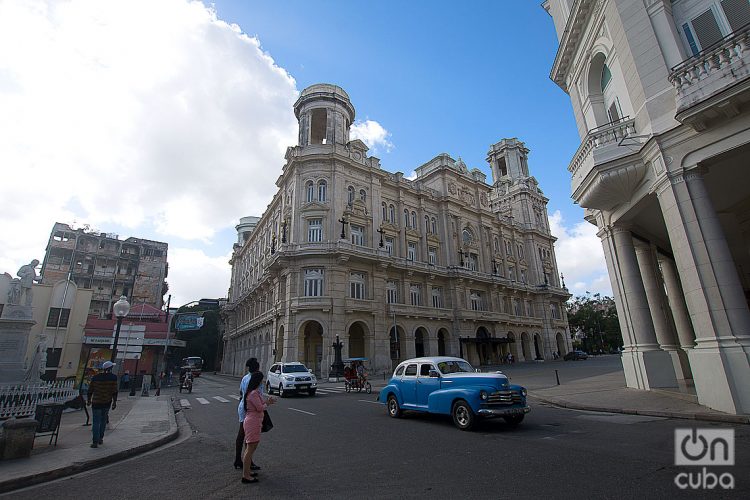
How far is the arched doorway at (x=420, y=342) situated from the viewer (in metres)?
37.7

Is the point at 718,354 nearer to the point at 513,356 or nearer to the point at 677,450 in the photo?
the point at 677,450

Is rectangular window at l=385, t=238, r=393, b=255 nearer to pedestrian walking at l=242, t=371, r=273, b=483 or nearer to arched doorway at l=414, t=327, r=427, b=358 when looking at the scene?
arched doorway at l=414, t=327, r=427, b=358

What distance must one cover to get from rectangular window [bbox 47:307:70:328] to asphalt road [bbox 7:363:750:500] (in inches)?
1084

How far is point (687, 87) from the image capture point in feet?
31.5

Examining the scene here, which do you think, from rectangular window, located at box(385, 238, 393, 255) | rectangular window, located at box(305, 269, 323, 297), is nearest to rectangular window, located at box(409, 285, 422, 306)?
rectangular window, located at box(385, 238, 393, 255)

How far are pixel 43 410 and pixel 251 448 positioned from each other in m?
5.87

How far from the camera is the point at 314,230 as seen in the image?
34281mm

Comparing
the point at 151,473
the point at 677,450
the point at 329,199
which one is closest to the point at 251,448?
the point at 151,473

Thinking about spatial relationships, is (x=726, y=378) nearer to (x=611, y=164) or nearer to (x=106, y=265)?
Answer: (x=611, y=164)

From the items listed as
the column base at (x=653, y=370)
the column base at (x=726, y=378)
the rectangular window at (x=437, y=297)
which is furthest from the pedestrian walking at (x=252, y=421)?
the rectangular window at (x=437, y=297)

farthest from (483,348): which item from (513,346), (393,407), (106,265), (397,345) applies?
(106,265)

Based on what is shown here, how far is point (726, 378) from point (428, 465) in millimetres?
7822

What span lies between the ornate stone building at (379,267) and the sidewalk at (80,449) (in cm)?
1937

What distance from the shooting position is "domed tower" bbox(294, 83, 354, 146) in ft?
124
